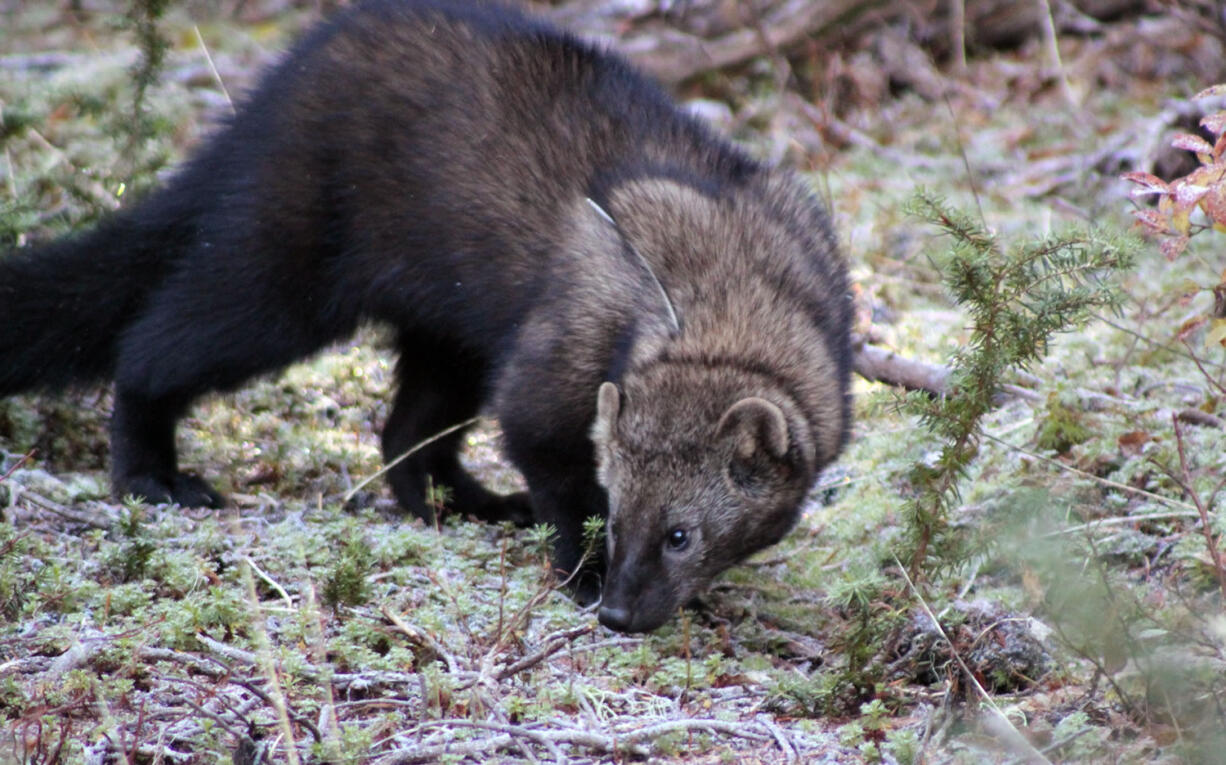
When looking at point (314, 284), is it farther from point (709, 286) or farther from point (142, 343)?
point (709, 286)

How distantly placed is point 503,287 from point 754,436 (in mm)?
1355

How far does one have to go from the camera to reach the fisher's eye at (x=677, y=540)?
4.66 meters

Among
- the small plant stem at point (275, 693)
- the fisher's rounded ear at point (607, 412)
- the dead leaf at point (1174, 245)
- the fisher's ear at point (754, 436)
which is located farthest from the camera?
the fisher's rounded ear at point (607, 412)

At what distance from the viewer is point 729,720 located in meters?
3.74

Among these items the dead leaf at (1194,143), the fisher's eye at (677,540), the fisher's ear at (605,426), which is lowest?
the fisher's eye at (677,540)

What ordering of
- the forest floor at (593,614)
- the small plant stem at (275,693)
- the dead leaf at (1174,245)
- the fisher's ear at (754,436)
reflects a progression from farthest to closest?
the fisher's ear at (754,436) → the dead leaf at (1174,245) → the forest floor at (593,614) → the small plant stem at (275,693)

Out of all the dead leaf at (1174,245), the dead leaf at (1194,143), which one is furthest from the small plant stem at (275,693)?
the dead leaf at (1194,143)

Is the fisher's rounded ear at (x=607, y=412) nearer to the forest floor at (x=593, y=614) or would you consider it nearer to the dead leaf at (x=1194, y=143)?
the forest floor at (x=593, y=614)

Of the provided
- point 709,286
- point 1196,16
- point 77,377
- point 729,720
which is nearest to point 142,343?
point 77,377

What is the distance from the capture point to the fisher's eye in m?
4.66

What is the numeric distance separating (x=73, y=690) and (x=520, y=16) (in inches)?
141

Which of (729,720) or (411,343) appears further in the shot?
(411,343)

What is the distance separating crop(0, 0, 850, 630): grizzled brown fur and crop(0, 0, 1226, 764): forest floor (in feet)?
1.03

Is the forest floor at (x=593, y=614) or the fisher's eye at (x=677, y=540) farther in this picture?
the fisher's eye at (x=677, y=540)
